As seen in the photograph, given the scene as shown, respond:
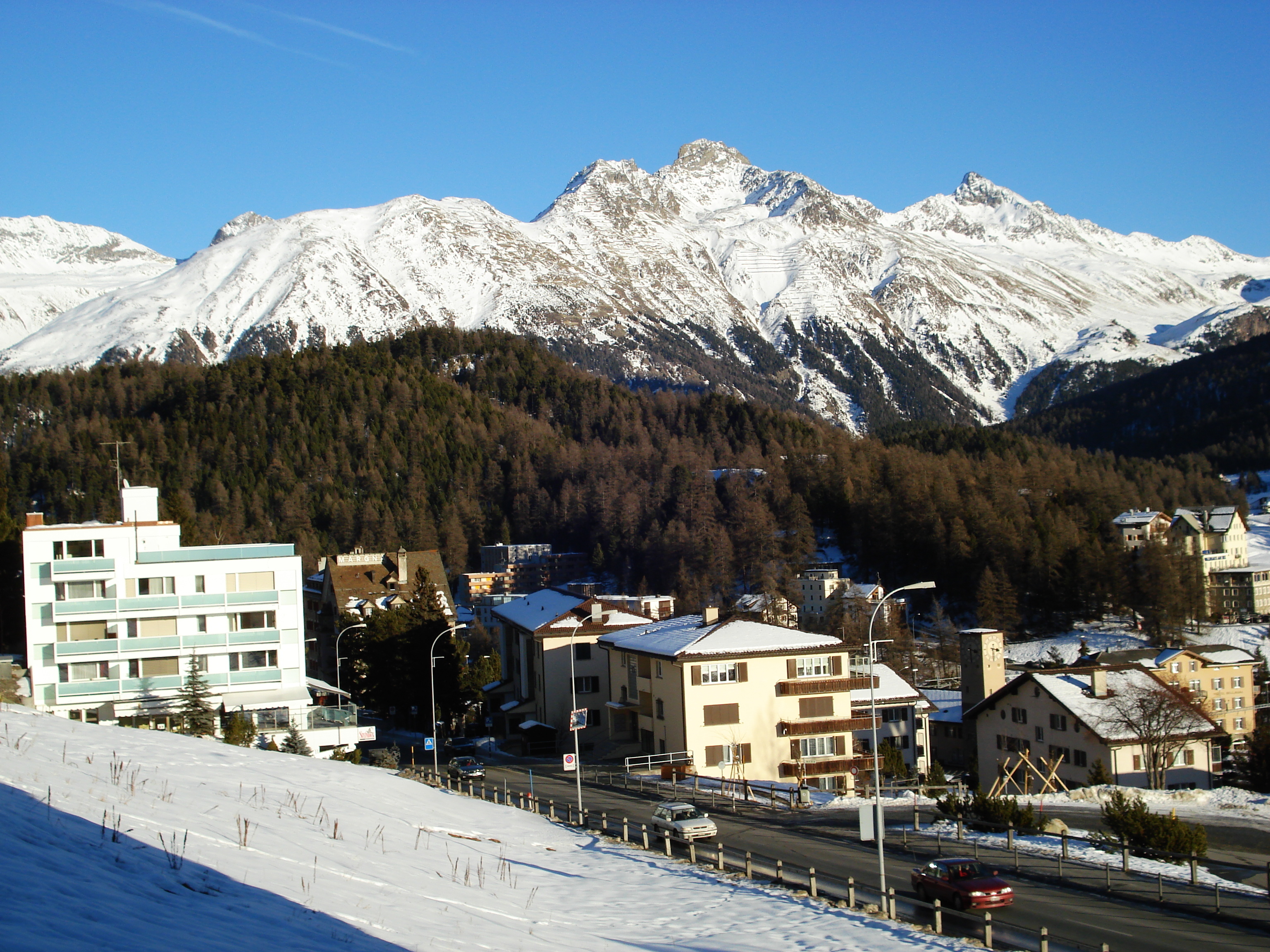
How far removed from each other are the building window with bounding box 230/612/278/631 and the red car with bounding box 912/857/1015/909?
34.8 metres

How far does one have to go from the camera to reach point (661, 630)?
5428cm

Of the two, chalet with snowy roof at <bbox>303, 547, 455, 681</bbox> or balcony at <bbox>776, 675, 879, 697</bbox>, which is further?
chalet with snowy roof at <bbox>303, 547, 455, 681</bbox>

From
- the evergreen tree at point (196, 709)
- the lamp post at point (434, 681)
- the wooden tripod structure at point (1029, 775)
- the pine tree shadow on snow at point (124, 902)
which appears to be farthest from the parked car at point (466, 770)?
the pine tree shadow on snow at point (124, 902)

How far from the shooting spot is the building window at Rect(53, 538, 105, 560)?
4769 cm

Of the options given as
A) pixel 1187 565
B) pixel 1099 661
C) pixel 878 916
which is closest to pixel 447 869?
pixel 878 916

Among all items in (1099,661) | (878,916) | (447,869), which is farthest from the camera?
(1099,661)

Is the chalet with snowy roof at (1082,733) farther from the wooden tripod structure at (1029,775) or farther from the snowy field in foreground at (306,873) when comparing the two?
the snowy field in foreground at (306,873)

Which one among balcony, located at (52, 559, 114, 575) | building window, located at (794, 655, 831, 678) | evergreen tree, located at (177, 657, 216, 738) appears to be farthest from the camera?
building window, located at (794, 655, 831, 678)

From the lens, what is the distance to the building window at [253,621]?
4878 centimetres

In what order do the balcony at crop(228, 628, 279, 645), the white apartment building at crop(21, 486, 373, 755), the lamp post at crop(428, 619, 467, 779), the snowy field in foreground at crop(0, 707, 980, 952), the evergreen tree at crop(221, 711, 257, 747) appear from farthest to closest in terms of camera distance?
the balcony at crop(228, 628, 279, 645) → the lamp post at crop(428, 619, 467, 779) → the white apartment building at crop(21, 486, 373, 755) → the evergreen tree at crop(221, 711, 257, 747) → the snowy field in foreground at crop(0, 707, 980, 952)

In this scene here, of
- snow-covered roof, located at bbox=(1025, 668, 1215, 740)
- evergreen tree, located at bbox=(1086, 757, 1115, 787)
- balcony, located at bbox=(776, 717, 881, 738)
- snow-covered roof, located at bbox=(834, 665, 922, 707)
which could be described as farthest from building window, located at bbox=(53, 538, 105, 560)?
snow-covered roof, located at bbox=(1025, 668, 1215, 740)

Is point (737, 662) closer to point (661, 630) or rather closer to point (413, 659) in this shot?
point (661, 630)

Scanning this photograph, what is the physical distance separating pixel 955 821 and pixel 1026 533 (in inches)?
4362

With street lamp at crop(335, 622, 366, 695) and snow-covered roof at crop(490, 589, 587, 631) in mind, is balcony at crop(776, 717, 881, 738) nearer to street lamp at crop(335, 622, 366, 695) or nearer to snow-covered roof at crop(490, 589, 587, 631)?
snow-covered roof at crop(490, 589, 587, 631)
